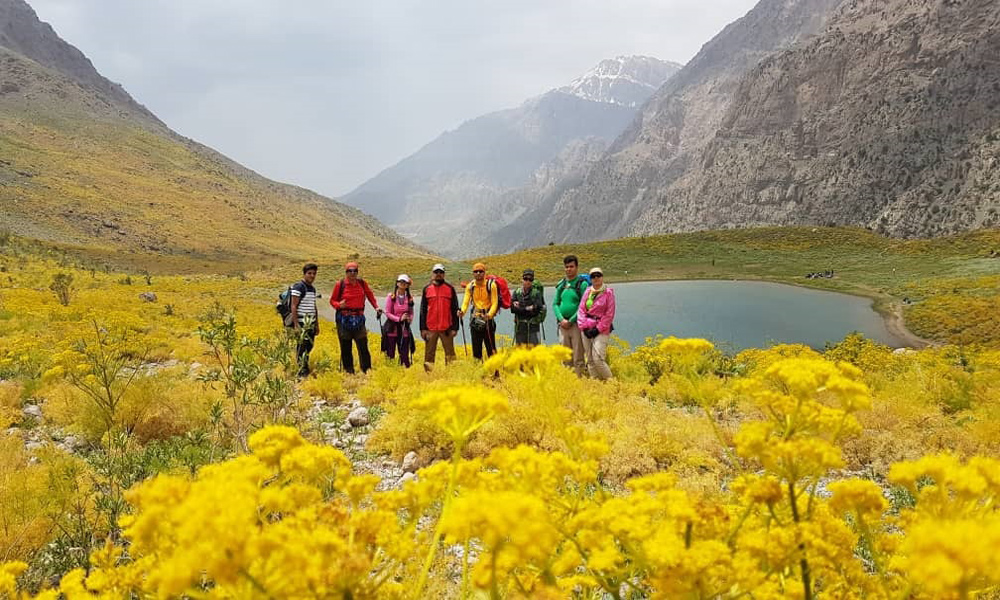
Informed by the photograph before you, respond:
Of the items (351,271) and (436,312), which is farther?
(436,312)

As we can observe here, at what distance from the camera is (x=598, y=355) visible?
839 centimetres

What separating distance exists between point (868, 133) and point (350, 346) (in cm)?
10888

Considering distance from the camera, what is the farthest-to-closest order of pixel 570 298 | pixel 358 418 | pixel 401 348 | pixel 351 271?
pixel 401 348 < pixel 351 271 < pixel 570 298 < pixel 358 418

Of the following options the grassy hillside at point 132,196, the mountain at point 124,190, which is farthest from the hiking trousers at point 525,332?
the mountain at point 124,190

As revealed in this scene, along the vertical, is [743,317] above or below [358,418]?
below

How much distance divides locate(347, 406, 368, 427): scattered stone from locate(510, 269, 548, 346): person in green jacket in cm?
333

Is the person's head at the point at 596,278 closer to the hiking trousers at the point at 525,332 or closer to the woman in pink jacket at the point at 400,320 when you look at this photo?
the hiking trousers at the point at 525,332

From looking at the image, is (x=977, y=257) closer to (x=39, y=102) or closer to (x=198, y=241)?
(x=198, y=241)

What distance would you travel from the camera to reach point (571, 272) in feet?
28.0

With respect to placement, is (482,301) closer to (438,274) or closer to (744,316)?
(438,274)

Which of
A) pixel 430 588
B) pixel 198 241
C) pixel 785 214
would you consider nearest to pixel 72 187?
pixel 198 241

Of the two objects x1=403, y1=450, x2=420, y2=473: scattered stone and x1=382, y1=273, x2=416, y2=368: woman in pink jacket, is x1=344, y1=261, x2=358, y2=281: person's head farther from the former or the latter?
x1=403, y1=450, x2=420, y2=473: scattered stone

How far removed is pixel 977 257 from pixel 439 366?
171ft

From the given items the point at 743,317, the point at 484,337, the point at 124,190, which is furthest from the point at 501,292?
the point at 124,190
